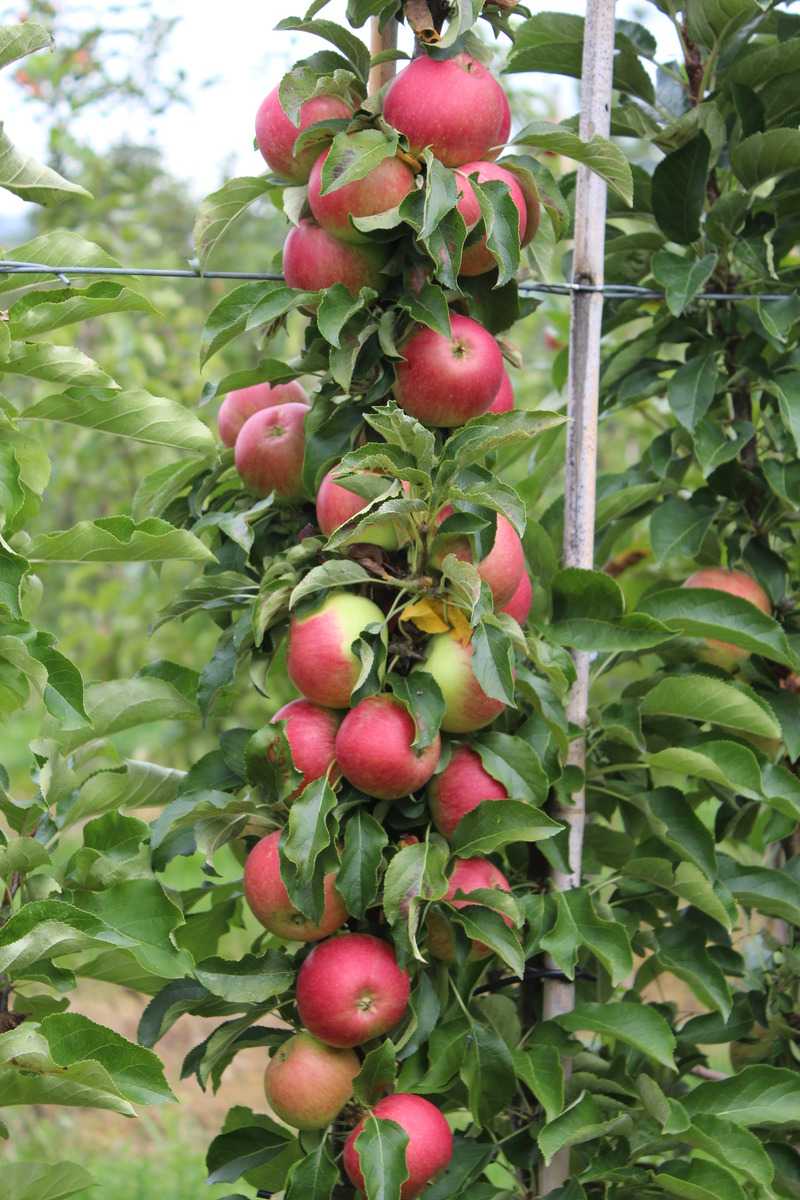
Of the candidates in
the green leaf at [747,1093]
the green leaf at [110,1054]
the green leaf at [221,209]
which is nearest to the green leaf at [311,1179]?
the green leaf at [110,1054]

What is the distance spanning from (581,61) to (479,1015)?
1.11m

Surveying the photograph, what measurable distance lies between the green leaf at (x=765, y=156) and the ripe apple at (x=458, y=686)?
0.70m

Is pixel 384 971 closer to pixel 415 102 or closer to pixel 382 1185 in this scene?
pixel 382 1185

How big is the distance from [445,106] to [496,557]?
1.40ft

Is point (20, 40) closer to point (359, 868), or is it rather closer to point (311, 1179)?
Result: point (359, 868)

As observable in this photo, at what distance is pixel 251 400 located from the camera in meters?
1.57

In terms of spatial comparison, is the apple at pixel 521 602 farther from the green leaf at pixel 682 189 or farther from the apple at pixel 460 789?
the green leaf at pixel 682 189

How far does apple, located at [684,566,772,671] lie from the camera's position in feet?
5.36

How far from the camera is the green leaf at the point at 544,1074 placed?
130 centimetres

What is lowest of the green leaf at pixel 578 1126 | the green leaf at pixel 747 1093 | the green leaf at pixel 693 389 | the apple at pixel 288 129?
the green leaf at pixel 747 1093

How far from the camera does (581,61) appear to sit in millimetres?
1664

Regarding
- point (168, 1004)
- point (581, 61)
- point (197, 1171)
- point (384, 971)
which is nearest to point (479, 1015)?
point (384, 971)

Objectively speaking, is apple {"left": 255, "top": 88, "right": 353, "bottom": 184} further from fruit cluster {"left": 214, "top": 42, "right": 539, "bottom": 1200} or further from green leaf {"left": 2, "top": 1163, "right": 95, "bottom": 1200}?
green leaf {"left": 2, "top": 1163, "right": 95, "bottom": 1200}

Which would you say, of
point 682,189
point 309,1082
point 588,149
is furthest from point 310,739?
point 682,189
